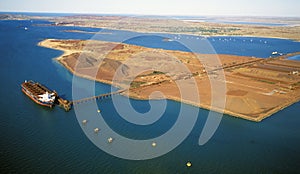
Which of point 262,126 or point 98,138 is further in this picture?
point 262,126

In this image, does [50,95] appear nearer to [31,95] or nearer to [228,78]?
[31,95]

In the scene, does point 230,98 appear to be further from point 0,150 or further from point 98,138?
point 0,150

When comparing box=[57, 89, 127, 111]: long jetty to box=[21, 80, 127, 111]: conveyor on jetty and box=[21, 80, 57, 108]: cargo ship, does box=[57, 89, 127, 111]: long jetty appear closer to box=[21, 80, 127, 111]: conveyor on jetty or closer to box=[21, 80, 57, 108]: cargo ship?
box=[21, 80, 127, 111]: conveyor on jetty

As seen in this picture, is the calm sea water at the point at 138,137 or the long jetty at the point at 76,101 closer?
the calm sea water at the point at 138,137

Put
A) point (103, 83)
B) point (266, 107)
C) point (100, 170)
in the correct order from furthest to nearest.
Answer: point (103, 83), point (266, 107), point (100, 170)

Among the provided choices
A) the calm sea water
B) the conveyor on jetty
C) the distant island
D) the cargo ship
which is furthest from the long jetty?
the distant island

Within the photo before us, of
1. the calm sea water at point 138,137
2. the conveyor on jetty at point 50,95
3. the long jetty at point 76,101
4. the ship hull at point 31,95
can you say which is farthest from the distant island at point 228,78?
the ship hull at point 31,95

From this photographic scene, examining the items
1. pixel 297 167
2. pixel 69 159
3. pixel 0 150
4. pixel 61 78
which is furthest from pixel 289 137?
pixel 61 78

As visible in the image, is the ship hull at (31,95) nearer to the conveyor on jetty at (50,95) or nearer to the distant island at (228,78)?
the conveyor on jetty at (50,95)
